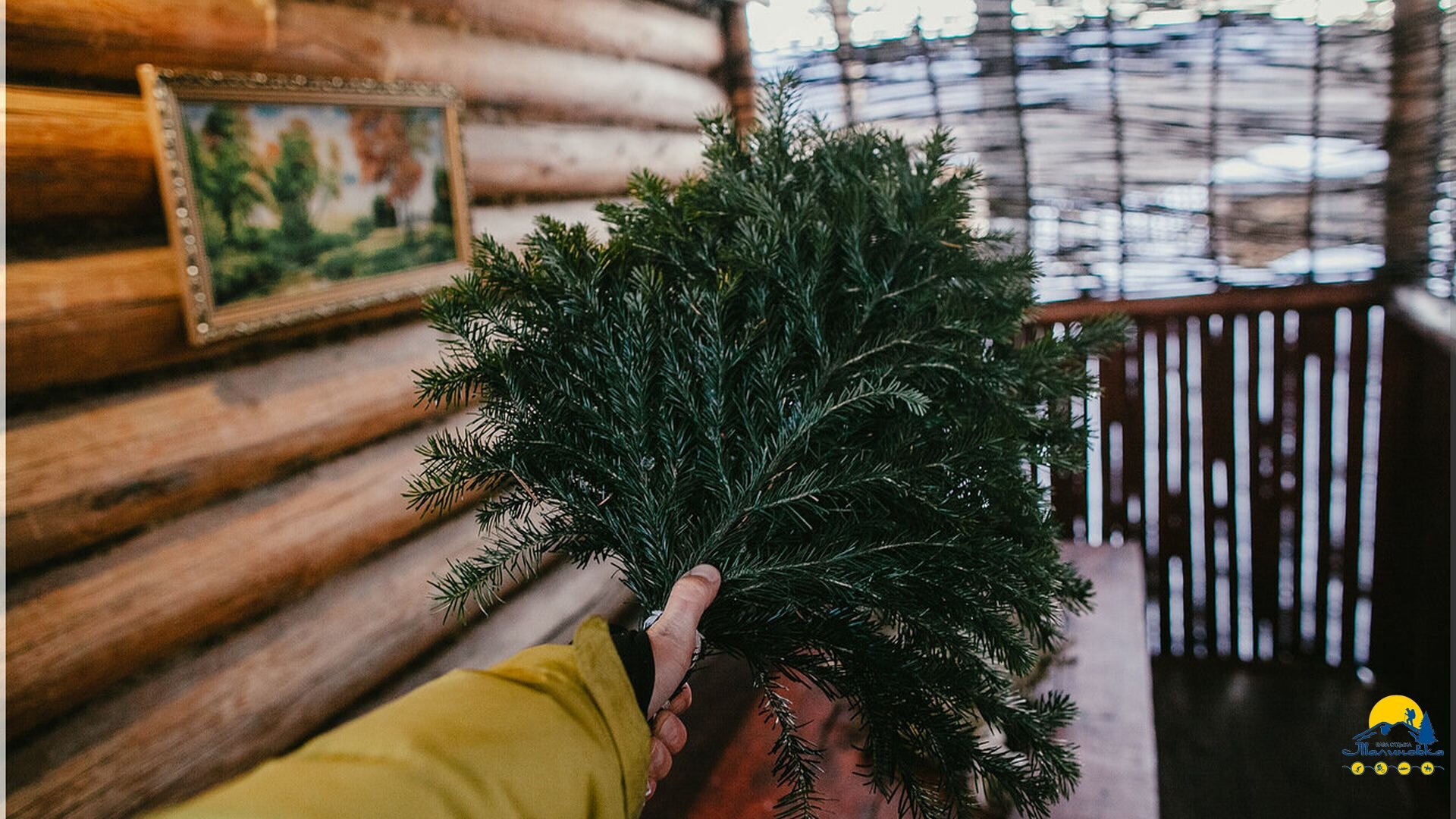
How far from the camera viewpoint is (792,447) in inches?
34.5

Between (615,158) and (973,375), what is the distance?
6.53 ft

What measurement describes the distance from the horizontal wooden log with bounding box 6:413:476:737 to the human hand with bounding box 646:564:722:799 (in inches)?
34.7

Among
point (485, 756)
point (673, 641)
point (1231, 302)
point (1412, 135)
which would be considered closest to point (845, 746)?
point (673, 641)

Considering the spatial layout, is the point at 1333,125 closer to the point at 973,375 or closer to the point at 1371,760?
the point at 1371,760

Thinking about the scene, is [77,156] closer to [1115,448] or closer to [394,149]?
[394,149]

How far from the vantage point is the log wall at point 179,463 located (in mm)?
1223

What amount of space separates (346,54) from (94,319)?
713mm

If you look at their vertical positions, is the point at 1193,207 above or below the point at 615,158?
below

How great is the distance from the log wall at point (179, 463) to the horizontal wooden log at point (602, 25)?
0.02m

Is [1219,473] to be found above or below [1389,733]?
above

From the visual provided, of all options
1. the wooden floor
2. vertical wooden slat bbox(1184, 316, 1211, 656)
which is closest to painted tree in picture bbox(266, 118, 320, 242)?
the wooden floor

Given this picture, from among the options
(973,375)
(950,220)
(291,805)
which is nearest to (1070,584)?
(973,375)

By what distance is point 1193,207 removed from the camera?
291 centimetres

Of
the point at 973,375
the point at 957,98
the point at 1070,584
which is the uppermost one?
the point at 957,98
